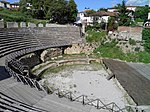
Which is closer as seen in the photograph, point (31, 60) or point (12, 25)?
point (31, 60)

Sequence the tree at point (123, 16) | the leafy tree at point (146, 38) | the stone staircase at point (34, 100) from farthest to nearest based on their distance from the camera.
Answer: the tree at point (123, 16), the leafy tree at point (146, 38), the stone staircase at point (34, 100)

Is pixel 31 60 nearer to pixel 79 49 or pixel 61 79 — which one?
pixel 61 79

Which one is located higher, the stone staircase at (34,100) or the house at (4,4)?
the house at (4,4)

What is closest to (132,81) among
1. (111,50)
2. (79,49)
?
(111,50)

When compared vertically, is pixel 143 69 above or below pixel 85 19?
below

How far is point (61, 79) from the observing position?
23.2 meters

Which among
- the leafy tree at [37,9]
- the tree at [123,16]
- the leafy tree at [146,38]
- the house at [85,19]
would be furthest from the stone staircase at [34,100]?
the house at [85,19]

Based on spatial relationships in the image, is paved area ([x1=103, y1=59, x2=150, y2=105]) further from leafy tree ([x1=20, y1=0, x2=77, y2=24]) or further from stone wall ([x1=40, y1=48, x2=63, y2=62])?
leafy tree ([x1=20, y1=0, x2=77, y2=24])

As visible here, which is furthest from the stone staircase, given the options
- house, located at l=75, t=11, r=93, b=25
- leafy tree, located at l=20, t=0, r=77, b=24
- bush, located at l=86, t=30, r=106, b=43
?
house, located at l=75, t=11, r=93, b=25

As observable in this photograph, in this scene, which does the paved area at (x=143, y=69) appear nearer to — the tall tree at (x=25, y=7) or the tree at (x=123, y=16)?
the tree at (x=123, y=16)

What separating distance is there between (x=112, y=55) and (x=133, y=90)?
14.3 metres

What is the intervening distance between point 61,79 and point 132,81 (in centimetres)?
699

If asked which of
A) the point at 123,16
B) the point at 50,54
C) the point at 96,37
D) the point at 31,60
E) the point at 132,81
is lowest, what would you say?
the point at 132,81

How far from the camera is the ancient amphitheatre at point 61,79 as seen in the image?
13492 mm
